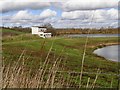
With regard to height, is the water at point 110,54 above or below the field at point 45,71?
below

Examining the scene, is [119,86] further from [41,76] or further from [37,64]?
[37,64]

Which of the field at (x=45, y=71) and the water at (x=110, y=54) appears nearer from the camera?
the field at (x=45, y=71)

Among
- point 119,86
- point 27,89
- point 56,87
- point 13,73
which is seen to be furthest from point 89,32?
point 13,73

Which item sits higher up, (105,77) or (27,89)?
(27,89)

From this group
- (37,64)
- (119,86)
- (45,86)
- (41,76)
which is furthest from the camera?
(37,64)

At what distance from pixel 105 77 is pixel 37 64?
631 cm

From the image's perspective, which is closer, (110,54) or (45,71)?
(45,71)

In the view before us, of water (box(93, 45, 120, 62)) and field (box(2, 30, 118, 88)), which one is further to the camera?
water (box(93, 45, 120, 62))

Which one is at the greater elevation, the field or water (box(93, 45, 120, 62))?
the field

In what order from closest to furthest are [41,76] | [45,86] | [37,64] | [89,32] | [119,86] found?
[119,86] → [89,32] → [45,86] → [41,76] → [37,64]

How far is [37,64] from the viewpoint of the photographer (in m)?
5.93

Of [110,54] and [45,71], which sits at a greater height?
[45,71]

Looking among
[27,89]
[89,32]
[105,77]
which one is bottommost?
[105,77]

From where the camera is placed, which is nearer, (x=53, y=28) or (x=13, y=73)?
(x=53, y=28)
